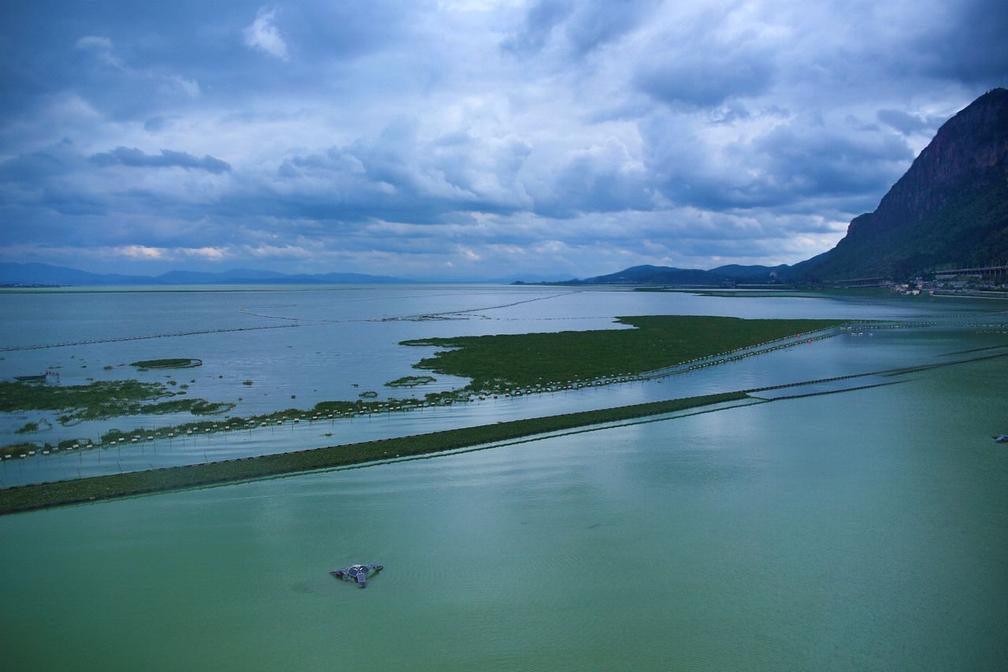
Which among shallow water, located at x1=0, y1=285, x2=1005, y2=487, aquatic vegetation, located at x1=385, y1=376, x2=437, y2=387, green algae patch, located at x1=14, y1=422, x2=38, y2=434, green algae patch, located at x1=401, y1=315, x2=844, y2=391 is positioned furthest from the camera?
green algae patch, located at x1=401, y1=315, x2=844, y2=391

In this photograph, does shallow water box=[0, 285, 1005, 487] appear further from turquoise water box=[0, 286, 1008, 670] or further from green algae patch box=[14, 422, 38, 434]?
turquoise water box=[0, 286, 1008, 670]

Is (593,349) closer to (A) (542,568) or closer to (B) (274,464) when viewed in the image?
(B) (274,464)

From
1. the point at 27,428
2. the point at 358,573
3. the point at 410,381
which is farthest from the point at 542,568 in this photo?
the point at 27,428

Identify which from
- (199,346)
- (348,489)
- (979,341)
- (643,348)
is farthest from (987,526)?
(199,346)

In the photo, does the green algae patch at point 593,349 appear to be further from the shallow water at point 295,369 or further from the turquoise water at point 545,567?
the turquoise water at point 545,567

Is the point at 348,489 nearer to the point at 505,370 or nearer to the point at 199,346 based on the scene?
the point at 505,370

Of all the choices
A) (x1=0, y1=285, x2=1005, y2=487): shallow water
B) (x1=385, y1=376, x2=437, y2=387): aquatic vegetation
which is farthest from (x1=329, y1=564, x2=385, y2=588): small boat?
(x1=385, y1=376, x2=437, y2=387): aquatic vegetation
